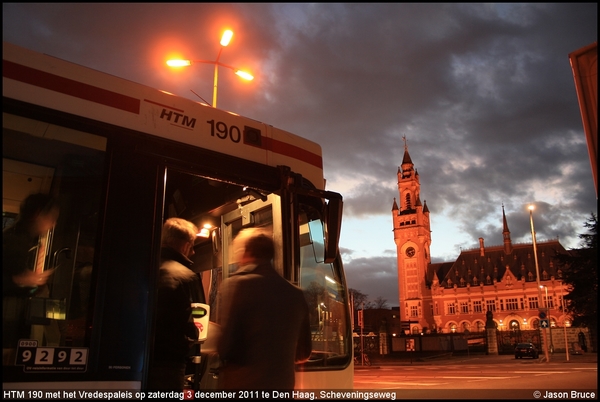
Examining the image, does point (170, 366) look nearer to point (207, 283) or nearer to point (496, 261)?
point (207, 283)

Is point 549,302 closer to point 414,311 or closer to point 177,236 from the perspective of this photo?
point 414,311

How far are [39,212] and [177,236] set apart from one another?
2.82 feet

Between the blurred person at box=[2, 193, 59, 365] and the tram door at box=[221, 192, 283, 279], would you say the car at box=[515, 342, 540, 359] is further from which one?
the blurred person at box=[2, 193, 59, 365]

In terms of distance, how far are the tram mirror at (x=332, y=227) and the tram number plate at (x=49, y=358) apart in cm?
197

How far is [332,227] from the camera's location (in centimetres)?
417

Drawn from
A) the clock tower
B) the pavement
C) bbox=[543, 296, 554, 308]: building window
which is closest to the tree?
the pavement

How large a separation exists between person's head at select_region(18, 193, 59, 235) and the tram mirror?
2.01 metres

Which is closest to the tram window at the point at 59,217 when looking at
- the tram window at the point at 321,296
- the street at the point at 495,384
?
the tram window at the point at 321,296

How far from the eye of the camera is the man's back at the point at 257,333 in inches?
116

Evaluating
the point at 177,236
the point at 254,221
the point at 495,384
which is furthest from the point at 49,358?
the point at 495,384

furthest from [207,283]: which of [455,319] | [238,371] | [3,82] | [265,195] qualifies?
[455,319]

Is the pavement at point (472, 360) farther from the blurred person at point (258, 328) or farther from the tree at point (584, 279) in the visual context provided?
the blurred person at point (258, 328)

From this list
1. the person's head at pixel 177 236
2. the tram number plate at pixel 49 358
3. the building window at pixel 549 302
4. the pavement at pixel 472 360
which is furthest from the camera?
the building window at pixel 549 302

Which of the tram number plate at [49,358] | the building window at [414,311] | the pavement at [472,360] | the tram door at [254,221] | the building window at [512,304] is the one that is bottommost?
the pavement at [472,360]
